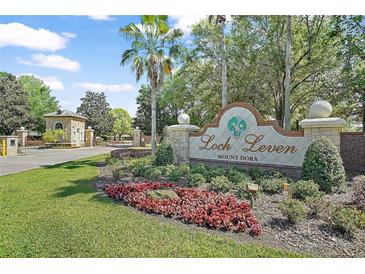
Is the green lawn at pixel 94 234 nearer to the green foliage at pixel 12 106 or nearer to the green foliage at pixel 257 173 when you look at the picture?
the green foliage at pixel 257 173

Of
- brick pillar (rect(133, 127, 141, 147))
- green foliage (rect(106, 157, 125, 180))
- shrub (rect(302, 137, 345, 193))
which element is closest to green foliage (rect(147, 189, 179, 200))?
green foliage (rect(106, 157, 125, 180))

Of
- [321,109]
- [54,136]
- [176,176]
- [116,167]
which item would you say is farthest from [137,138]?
[321,109]

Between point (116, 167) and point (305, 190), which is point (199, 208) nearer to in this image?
point (305, 190)

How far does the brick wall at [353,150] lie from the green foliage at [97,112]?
1614 inches

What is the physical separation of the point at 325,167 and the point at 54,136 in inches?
1212

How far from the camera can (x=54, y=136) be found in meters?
32.7

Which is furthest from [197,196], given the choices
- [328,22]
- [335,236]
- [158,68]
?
[328,22]

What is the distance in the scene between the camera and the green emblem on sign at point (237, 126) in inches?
417

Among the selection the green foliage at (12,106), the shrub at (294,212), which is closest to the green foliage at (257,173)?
the shrub at (294,212)

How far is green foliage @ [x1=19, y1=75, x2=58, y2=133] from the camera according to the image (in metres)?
41.6

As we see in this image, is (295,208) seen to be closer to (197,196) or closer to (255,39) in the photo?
(197,196)

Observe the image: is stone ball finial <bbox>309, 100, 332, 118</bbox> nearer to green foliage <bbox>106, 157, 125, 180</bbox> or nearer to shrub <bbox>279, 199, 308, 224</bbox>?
shrub <bbox>279, 199, 308, 224</bbox>

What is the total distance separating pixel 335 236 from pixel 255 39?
14.0 meters

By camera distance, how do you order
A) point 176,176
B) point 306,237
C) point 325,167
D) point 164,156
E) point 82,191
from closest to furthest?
point 306,237
point 325,167
point 82,191
point 176,176
point 164,156
